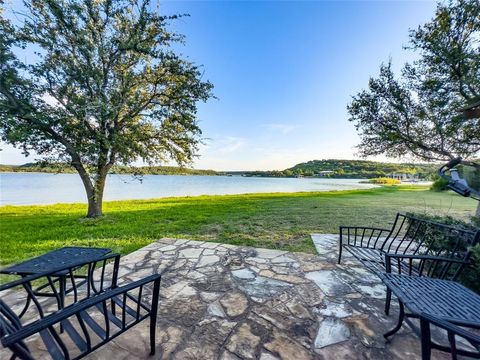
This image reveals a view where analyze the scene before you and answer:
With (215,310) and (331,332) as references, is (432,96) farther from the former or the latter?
(215,310)

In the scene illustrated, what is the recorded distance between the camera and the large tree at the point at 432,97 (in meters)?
5.19

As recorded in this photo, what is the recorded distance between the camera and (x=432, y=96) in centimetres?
603

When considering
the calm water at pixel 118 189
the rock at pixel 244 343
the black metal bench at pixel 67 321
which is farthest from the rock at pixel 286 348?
the calm water at pixel 118 189

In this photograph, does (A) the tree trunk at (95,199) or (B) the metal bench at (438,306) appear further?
(A) the tree trunk at (95,199)

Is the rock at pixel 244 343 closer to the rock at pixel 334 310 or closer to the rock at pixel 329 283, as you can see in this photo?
the rock at pixel 334 310

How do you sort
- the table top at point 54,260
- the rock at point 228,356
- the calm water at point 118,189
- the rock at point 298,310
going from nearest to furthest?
the rock at point 228,356, the table top at point 54,260, the rock at point 298,310, the calm water at point 118,189

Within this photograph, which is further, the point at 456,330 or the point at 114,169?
the point at 114,169

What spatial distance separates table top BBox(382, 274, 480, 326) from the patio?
51 cm

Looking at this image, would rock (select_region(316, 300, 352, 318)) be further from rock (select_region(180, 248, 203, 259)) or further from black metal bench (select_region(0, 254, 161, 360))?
rock (select_region(180, 248, 203, 259))

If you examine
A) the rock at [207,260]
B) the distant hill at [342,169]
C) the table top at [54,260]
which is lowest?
the rock at [207,260]

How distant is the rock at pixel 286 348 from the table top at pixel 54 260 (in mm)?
1777

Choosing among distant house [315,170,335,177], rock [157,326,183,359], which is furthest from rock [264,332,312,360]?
A: distant house [315,170,335,177]

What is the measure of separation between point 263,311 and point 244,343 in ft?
1.57

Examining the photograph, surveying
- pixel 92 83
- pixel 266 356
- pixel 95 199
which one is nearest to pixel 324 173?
pixel 95 199
